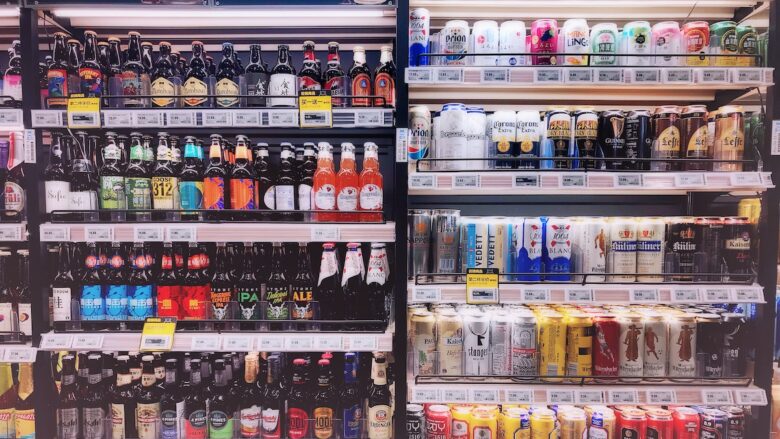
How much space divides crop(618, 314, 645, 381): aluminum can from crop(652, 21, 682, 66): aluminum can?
3.88 feet

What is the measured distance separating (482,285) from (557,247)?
395mm

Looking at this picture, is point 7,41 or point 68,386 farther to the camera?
point 7,41

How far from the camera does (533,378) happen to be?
201 cm

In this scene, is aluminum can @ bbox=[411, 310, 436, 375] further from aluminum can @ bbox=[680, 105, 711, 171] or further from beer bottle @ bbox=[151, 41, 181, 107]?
beer bottle @ bbox=[151, 41, 181, 107]

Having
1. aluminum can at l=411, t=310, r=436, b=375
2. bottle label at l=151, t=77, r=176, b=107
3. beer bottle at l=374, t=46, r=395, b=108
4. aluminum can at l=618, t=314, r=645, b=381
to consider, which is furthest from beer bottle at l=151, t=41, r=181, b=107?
aluminum can at l=618, t=314, r=645, b=381

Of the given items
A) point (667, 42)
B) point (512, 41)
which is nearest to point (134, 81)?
point (512, 41)

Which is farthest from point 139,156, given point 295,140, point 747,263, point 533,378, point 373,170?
point 747,263

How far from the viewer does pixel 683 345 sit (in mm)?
2006

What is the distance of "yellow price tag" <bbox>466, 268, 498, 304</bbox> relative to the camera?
1910 mm

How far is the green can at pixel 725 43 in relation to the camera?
2031 mm

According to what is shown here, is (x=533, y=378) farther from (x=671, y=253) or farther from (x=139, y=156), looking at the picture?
(x=139, y=156)

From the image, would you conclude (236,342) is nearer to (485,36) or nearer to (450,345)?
(450,345)

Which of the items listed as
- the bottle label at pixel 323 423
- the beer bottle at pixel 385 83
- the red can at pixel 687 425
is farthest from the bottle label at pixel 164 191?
the red can at pixel 687 425

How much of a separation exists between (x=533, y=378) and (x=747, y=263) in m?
1.08
